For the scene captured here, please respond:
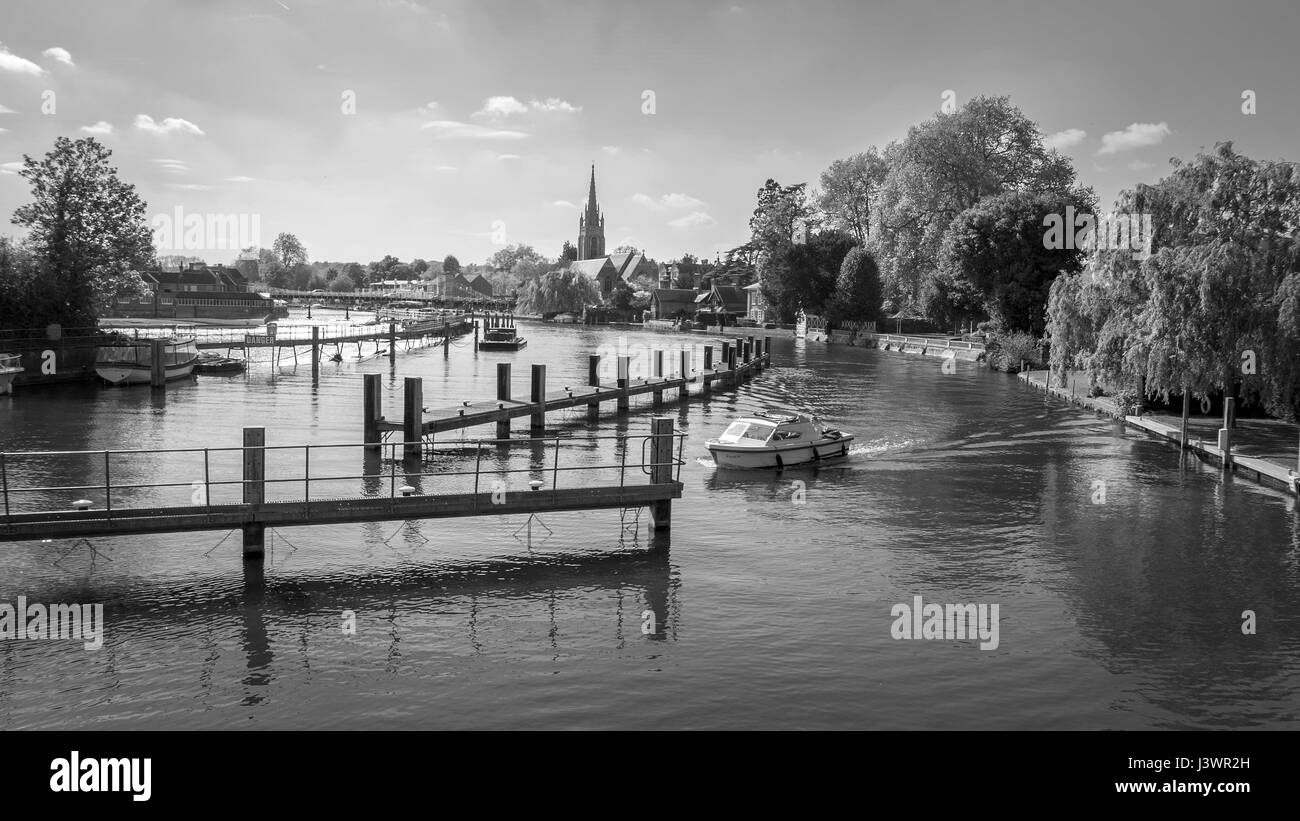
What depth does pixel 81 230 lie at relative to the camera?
62312 mm

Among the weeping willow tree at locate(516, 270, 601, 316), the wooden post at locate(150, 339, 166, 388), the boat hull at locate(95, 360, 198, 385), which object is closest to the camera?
the boat hull at locate(95, 360, 198, 385)

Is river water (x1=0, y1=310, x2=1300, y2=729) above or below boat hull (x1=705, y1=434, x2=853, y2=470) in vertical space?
below

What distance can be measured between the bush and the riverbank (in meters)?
21.7

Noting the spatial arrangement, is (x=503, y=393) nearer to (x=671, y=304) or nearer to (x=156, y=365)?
(x=156, y=365)

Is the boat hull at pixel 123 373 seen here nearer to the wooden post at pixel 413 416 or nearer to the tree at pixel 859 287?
the wooden post at pixel 413 416

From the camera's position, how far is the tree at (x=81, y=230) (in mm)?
60562

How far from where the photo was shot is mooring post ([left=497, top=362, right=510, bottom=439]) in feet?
140

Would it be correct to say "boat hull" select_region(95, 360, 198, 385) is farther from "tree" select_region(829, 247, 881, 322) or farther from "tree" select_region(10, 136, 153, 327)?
"tree" select_region(829, 247, 881, 322)

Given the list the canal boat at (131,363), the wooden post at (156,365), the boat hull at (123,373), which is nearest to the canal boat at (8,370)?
the boat hull at (123,373)

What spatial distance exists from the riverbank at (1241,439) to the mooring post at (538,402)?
2674 centimetres

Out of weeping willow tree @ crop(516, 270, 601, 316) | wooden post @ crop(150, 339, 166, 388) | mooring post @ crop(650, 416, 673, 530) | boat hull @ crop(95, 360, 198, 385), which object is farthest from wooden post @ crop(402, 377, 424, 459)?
weeping willow tree @ crop(516, 270, 601, 316)

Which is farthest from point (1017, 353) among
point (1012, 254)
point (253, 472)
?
point (253, 472)
